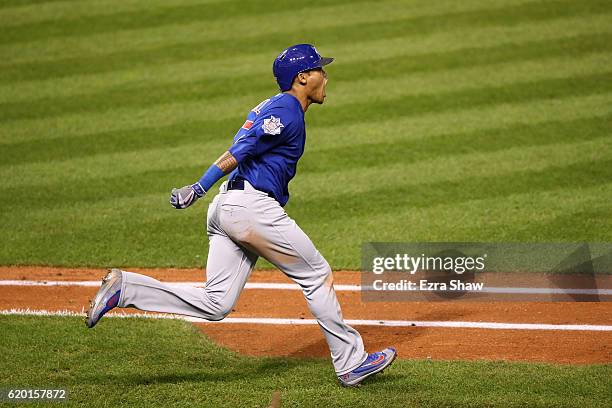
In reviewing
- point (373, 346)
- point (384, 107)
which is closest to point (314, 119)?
point (384, 107)

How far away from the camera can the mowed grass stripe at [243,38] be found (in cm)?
1344

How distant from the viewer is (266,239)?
563cm

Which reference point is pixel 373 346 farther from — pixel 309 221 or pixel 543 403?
pixel 309 221

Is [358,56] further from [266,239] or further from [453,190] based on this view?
[266,239]

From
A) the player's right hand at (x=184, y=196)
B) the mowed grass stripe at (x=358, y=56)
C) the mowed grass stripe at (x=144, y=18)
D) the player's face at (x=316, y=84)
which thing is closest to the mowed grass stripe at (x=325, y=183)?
the mowed grass stripe at (x=358, y=56)

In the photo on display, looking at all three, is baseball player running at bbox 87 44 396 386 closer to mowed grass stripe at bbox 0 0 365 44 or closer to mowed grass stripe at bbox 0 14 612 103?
mowed grass stripe at bbox 0 14 612 103

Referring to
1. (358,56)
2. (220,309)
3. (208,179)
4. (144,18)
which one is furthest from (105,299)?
(144,18)

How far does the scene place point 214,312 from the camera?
5781 mm

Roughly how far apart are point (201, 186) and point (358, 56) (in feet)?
27.4

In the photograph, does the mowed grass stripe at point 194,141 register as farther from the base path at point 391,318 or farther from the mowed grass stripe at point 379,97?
the base path at point 391,318

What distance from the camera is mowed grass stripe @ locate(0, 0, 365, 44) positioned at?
1427 centimetres

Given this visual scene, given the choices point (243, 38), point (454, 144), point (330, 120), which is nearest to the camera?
point (454, 144)

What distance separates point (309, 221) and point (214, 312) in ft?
12.4

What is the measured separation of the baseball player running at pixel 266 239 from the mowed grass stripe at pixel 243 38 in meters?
7.98
